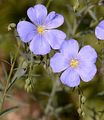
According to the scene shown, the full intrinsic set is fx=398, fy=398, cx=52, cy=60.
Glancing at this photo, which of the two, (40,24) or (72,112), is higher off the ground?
(40,24)

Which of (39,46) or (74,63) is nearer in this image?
(39,46)

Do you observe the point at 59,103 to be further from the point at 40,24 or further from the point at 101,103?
the point at 40,24

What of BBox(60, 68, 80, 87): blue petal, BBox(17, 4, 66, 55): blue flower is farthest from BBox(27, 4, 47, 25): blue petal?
BBox(60, 68, 80, 87): blue petal

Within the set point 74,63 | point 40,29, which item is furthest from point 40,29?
point 74,63

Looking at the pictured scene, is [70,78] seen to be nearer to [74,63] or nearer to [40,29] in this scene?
[74,63]

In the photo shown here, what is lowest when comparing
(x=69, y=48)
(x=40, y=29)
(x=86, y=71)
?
(x=86, y=71)

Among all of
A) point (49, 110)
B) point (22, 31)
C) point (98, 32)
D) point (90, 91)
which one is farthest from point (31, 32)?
point (90, 91)

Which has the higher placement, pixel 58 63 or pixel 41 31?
pixel 41 31
